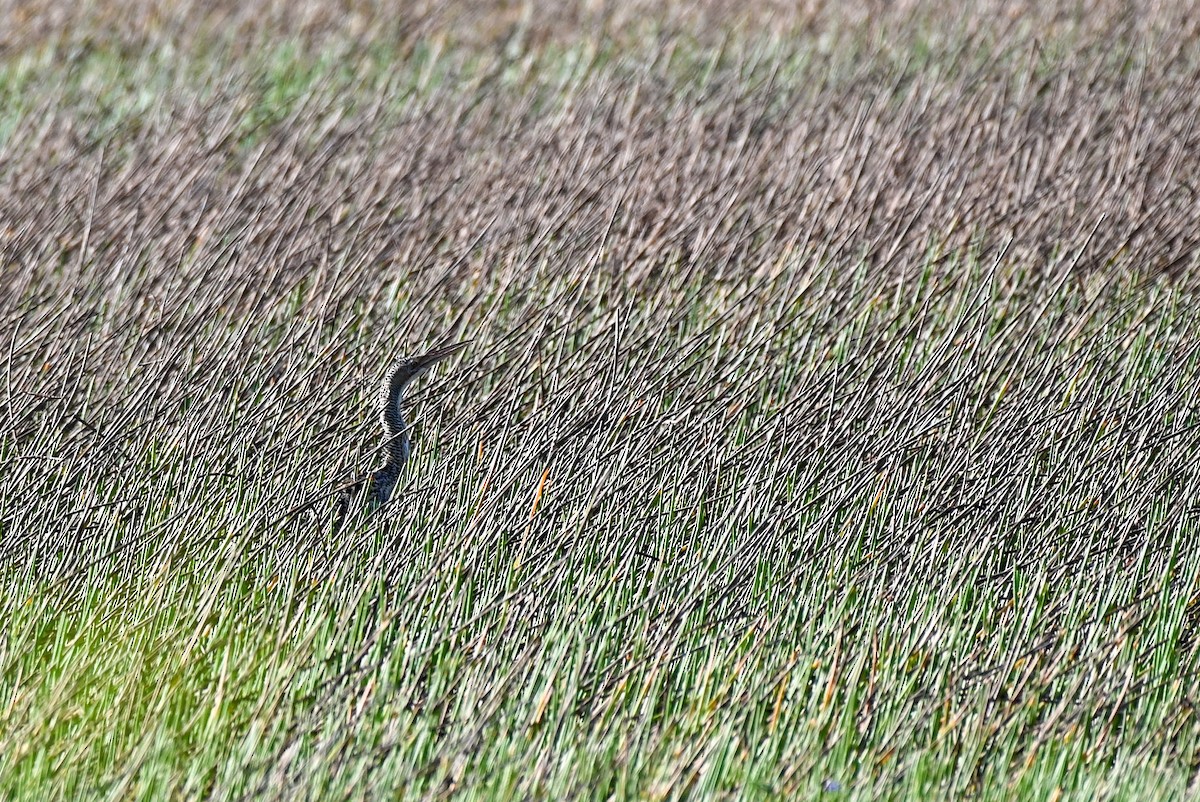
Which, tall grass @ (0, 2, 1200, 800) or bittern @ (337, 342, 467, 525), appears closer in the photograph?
tall grass @ (0, 2, 1200, 800)

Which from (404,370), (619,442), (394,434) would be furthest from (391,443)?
(619,442)

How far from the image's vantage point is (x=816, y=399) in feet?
13.6

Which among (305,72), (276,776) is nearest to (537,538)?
(276,776)

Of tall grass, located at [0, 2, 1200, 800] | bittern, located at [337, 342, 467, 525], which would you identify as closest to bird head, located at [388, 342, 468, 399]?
bittern, located at [337, 342, 467, 525]

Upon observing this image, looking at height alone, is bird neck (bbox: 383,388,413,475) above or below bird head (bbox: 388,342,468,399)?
below

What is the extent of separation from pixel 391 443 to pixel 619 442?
1.97ft

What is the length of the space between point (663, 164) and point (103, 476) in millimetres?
2395

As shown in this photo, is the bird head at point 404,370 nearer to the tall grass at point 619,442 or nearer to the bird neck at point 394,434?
the bird neck at point 394,434

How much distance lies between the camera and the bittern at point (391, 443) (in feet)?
12.0

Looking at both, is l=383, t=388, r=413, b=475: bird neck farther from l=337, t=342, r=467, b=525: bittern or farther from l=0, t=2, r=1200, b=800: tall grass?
l=0, t=2, r=1200, b=800: tall grass

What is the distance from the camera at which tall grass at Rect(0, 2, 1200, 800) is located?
3145mm

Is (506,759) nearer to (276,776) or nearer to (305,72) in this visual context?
(276,776)

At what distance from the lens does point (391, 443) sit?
371cm

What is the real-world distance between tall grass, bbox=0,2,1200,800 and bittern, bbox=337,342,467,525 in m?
0.08
